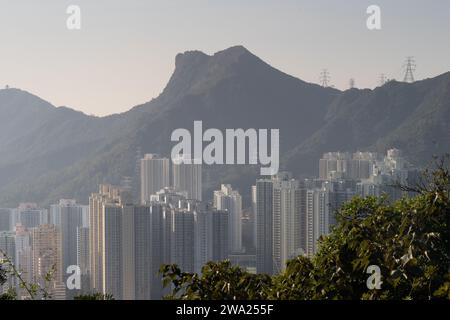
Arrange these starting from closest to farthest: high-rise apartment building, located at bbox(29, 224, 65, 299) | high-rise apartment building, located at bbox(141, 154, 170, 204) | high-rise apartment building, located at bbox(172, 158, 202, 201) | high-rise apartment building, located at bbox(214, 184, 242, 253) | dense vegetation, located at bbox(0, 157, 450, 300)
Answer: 1. dense vegetation, located at bbox(0, 157, 450, 300)
2. high-rise apartment building, located at bbox(29, 224, 65, 299)
3. high-rise apartment building, located at bbox(214, 184, 242, 253)
4. high-rise apartment building, located at bbox(172, 158, 202, 201)
5. high-rise apartment building, located at bbox(141, 154, 170, 204)

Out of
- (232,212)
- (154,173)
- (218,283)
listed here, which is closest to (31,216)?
(154,173)

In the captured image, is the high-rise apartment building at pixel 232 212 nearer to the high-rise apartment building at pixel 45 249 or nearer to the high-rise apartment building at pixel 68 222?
the high-rise apartment building at pixel 68 222

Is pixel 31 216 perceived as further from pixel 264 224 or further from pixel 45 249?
pixel 264 224

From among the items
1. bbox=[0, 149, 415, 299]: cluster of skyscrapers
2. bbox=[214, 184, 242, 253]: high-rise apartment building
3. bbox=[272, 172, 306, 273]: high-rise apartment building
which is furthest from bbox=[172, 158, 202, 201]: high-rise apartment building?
bbox=[272, 172, 306, 273]: high-rise apartment building

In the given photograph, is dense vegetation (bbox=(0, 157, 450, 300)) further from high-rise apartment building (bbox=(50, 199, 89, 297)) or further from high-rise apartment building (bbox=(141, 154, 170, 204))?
high-rise apartment building (bbox=(141, 154, 170, 204))

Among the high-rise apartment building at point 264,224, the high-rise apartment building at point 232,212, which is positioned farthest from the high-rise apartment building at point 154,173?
the high-rise apartment building at point 264,224

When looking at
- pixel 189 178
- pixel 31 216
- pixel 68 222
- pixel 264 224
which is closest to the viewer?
pixel 264 224
